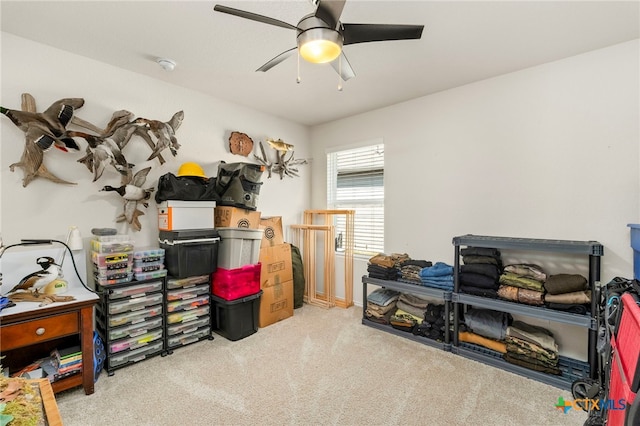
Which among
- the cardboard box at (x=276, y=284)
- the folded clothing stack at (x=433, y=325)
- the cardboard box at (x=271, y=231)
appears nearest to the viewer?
the folded clothing stack at (x=433, y=325)

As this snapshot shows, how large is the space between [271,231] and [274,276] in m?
0.55

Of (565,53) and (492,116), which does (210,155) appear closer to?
(492,116)

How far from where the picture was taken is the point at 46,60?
2318 mm

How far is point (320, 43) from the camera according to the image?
1.50 metres

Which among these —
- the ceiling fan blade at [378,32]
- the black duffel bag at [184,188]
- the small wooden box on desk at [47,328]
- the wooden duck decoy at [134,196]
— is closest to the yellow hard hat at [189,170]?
the black duffel bag at [184,188]

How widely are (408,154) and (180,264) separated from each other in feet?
8.95

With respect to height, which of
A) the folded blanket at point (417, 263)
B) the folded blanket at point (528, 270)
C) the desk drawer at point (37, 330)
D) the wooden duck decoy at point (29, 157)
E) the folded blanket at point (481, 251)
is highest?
the wooden duck decoy at point (29, 157)

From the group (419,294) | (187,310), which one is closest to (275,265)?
(187,310)

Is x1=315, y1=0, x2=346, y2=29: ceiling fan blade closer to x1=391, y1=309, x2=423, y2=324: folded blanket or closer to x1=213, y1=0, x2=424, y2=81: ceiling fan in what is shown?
x1=213, y1=0, x2=424, y2=81: ceiling fan

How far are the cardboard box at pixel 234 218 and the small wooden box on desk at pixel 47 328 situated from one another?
1.24 metres

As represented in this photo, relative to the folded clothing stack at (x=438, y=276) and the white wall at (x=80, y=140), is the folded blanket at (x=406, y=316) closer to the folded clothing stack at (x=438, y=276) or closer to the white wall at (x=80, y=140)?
the folded clothing stack at (x=438, y=276)

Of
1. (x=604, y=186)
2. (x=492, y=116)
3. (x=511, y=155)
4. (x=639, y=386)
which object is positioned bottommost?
(x=639, y=386)

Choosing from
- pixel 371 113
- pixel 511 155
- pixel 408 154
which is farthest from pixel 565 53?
pixel 371 113

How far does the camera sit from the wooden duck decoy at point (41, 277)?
2.08 metres
